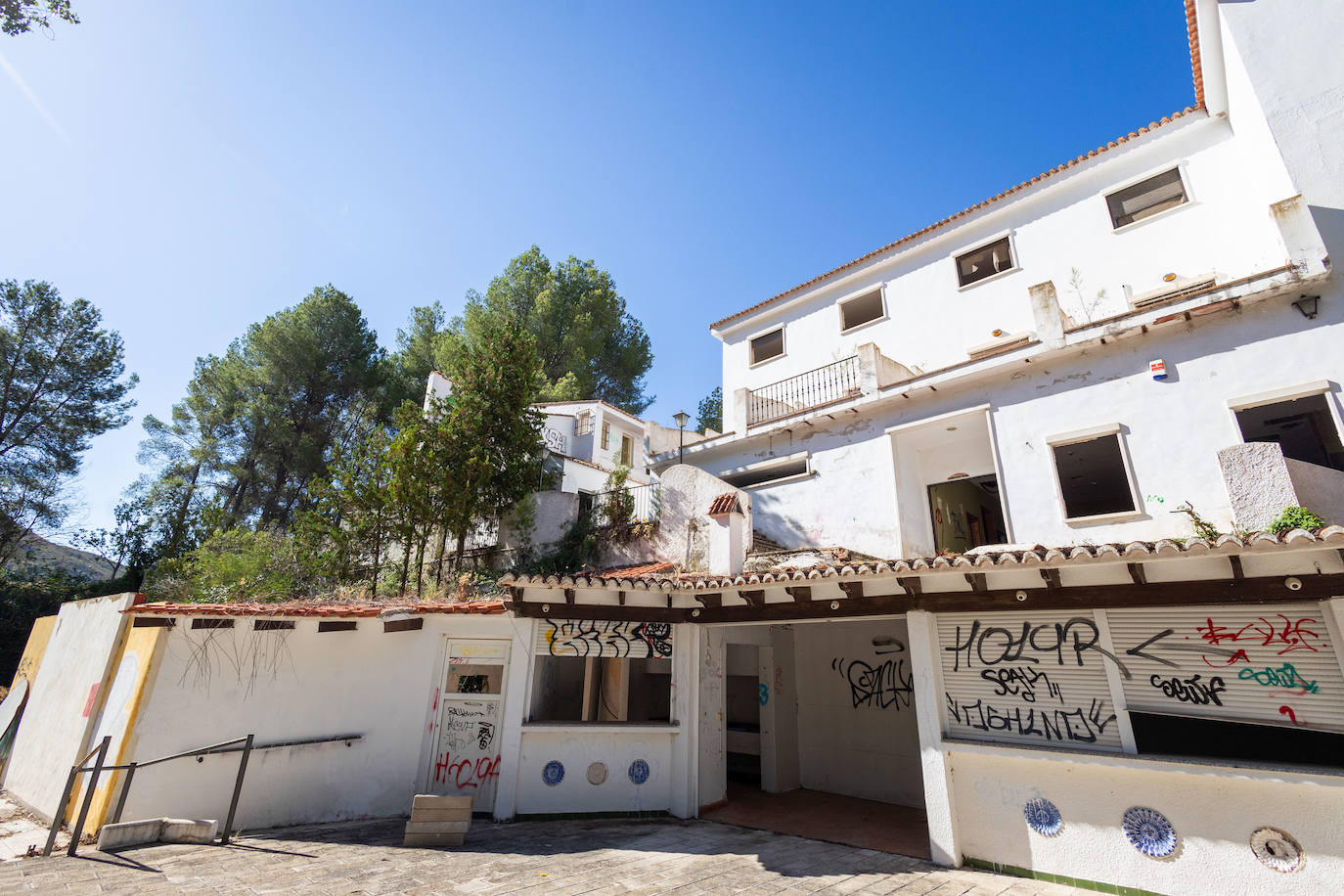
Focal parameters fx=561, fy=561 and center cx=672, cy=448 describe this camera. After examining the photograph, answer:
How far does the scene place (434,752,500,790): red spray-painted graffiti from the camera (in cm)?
787

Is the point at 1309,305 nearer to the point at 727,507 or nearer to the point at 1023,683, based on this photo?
the point at 1023,683

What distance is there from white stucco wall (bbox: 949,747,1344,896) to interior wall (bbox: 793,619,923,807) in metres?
3.06

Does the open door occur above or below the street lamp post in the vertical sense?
below

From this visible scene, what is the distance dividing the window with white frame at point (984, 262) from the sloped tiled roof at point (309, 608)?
11898 mm

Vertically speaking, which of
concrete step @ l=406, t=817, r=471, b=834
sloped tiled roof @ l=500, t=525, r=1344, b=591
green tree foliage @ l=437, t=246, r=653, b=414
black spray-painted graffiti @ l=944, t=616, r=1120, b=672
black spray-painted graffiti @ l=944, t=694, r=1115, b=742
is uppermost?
green tree foliage @ l=437, t=246, r=653, b=414

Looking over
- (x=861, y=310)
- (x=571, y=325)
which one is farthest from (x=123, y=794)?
(x=571, y=325)

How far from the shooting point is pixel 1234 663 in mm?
4871

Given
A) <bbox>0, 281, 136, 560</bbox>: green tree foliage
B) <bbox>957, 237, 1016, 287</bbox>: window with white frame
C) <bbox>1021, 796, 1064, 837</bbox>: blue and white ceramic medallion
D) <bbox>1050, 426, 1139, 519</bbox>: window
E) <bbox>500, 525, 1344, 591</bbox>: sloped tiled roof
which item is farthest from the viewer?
<bbox>0, 281, 136, 560</bbox>: green tree foliage

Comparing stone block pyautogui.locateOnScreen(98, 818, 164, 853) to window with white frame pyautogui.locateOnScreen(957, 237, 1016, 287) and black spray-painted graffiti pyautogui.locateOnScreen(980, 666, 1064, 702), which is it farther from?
window with white frame pyautogui.locateOnScreen(957, 237, 1016, 287)

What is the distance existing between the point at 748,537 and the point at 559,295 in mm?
18717

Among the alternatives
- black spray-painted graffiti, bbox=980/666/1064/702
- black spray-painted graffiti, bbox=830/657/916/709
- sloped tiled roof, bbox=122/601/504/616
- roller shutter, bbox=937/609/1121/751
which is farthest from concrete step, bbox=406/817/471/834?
black spray-painted graffiti, bbox=830/657/916/709

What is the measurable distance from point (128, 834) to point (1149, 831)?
10.1m

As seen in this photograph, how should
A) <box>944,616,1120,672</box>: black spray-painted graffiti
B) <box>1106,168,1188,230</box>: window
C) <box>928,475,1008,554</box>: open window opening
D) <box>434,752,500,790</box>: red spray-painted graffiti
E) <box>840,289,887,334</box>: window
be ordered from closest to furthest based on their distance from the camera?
<box>944,616,1120,672</box>: black spray-painted graffiti < <box>434,752,500,790</box>: red spray-painted graffiti < <box>1106,168,1188,230</box>: window < <box>928,475,1008,554</box>: open window opening < <box>840,289,887,334</box>: window

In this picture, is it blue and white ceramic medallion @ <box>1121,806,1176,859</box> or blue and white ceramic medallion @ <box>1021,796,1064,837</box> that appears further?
blue and white ceramic medallion @ <box>1021,796,1064,837</box>
